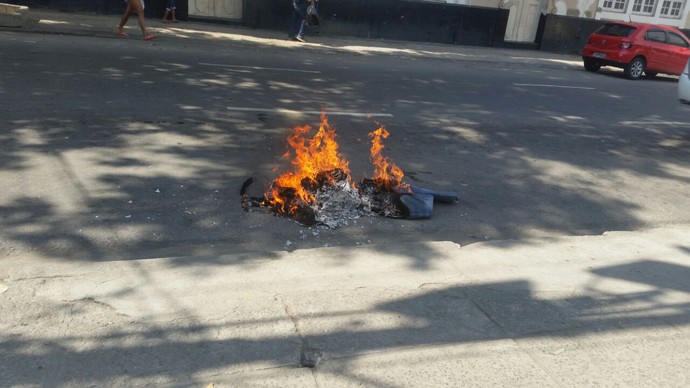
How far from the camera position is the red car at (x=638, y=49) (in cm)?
1712

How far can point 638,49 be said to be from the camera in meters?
17.0

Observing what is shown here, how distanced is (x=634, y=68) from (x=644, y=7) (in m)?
8.67

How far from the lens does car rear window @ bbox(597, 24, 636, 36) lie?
17.5m

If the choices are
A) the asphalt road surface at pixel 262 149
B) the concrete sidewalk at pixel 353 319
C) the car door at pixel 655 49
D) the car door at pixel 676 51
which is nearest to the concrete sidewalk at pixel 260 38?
the asphalt road surface at pixel 262 149

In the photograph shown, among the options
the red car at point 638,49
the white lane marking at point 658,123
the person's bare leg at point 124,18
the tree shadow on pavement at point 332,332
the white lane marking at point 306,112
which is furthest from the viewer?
the red car at point 638,49

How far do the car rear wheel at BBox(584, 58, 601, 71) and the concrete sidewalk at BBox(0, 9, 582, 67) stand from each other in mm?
976

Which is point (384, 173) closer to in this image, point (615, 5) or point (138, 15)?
point (138, 15)

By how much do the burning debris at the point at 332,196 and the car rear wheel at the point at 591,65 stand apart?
50.5 ft

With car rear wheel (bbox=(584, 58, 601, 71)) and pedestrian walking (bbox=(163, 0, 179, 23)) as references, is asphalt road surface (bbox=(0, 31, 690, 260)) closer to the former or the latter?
pedestrian walking (bbox=(163, 0, 179, 23))

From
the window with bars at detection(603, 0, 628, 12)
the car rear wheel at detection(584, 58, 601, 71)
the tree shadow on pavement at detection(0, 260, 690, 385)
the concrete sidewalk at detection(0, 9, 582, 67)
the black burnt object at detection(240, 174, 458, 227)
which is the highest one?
the window with bars at detection(603, 0, 628, 12)

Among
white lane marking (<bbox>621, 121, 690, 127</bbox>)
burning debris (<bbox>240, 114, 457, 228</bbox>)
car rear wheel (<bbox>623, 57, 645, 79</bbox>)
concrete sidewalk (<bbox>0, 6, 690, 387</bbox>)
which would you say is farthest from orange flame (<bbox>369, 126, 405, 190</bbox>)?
car rear wheel (<bbox>623, 57, 645, 79</bbox>)

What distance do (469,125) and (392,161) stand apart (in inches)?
103

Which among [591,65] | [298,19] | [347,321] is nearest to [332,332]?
[347,321]

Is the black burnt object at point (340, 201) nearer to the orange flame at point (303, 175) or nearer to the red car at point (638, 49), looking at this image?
the orange flame at point (303, 175)
